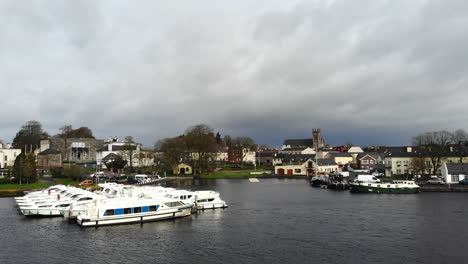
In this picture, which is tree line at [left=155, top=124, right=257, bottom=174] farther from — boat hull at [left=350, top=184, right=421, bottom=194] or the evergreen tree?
boat hull at [left=350, top=184, right=421, bottom=194]

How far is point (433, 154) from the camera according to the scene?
91.2 metres

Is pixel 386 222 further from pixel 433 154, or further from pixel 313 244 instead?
pixel 433 154

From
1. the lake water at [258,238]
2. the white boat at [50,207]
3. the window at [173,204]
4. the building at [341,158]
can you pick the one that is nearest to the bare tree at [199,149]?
the building at [341,158]

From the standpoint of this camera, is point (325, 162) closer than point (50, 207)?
No

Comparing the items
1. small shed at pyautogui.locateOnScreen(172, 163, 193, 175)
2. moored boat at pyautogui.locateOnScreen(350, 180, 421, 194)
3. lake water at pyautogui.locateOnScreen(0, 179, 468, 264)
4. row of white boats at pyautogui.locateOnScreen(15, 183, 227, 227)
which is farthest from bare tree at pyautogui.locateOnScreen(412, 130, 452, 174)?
row of white boats at pyautogui.locateOnScreen(15, 183, 227, 227)

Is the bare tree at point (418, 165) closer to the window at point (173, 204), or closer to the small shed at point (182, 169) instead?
the small shed at point (182, 169)

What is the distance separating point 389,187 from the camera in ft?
205

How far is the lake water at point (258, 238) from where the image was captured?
24.6m

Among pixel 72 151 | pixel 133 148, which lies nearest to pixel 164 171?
pixel 133 148

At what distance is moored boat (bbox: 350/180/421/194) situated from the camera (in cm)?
6142

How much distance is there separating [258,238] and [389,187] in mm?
Result: 40728

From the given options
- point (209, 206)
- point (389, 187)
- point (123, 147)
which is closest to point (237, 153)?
point (123, 147)

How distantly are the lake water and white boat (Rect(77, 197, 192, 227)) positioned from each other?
0.90 metres

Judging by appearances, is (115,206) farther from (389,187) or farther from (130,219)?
(389,187)
